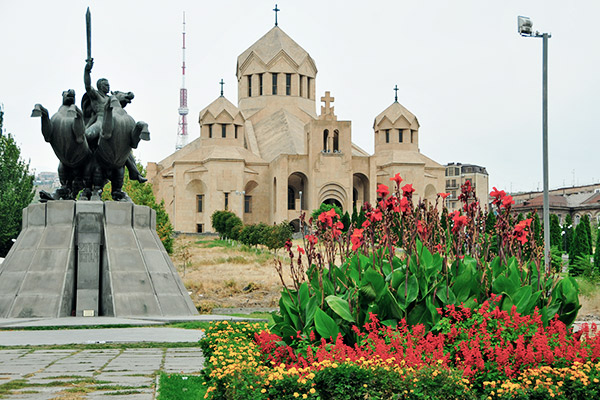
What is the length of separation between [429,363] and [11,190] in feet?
92.8

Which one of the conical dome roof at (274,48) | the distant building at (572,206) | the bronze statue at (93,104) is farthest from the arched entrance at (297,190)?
the bronze statue at (93,104)

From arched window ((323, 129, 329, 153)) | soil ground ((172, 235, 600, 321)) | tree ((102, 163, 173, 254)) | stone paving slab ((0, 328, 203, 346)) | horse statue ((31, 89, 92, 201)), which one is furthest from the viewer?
arched window ((323, 129, 329, 153))

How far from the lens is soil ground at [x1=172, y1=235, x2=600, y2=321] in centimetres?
1548

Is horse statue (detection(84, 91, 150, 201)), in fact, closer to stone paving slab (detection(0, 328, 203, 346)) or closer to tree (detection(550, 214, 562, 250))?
stone paving slab (detection(0, 328, 203, 346))

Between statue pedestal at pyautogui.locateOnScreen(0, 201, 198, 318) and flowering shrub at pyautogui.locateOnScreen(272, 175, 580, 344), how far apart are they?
591cm

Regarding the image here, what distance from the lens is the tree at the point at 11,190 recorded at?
94.9ft

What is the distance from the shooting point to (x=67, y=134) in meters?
11.3

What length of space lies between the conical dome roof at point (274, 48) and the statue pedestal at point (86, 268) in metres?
46.6

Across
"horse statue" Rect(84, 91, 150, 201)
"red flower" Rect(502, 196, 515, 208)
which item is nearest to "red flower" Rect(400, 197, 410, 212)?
"red flower" Rect(502, 196, 515, 208)

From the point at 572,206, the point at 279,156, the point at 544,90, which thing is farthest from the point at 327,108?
the point at 544,90

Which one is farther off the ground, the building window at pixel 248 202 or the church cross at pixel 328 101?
the church cross at pixel 328 101

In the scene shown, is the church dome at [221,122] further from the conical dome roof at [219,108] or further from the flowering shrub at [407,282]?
the flowering shrub at [407,282]

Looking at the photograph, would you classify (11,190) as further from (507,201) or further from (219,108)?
(507,201)

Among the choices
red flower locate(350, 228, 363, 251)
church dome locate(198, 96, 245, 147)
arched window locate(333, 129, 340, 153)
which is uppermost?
church dome locate(198, 96, 245, 147)
